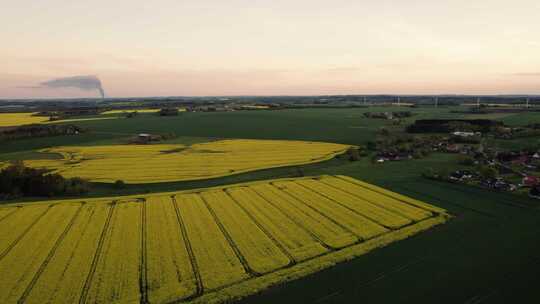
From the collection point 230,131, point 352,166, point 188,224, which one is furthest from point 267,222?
point 230,131

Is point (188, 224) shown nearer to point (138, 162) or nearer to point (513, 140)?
point (138, 162)

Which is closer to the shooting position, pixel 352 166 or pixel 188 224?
pixel 188 224

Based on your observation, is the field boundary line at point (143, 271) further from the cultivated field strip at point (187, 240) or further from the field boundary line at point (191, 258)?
the field boundary line at point (191, 258)

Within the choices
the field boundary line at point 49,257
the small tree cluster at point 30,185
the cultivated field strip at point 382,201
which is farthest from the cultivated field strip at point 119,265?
the cultivated field strip at point 382,201

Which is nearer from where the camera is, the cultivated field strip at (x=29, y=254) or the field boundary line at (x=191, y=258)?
the field boundary line at (x=191, y=258)

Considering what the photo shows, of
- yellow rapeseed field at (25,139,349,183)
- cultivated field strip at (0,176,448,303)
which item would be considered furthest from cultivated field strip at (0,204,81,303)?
yellow rapeseed field at (25,139,349,183)
